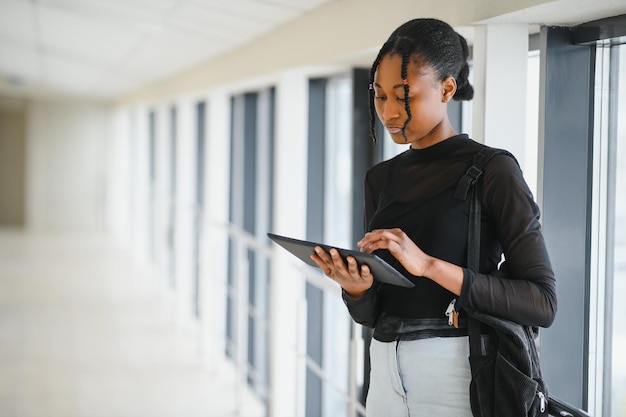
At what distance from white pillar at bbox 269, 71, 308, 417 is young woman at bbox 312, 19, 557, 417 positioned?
0.98 metres

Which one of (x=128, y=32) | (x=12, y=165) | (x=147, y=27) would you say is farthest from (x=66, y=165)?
(x=147, y=27)

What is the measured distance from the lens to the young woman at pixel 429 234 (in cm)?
55

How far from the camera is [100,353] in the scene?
84.4 inches

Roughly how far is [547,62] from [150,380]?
1382 millimetres

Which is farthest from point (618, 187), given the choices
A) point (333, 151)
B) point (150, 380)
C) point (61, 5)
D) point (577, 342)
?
point (150, 380)

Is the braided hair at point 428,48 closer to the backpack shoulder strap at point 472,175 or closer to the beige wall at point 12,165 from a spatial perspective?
the backpack shoulder strap at point 472,175

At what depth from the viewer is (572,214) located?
833mm

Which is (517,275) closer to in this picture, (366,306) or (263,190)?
(366,306)

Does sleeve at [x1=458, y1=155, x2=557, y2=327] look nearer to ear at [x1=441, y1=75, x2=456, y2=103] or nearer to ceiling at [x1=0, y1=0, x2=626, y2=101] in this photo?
ear at [x1=441, y1=75, x2=456, y2=103]

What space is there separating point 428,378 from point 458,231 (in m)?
0.11

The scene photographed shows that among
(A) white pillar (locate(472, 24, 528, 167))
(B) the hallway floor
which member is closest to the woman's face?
(A) white pillar (locate(472, 24, 528, 167))

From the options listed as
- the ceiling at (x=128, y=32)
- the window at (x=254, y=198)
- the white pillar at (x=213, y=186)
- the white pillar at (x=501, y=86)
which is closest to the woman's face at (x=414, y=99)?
the white pillar at (x=501, y=86)

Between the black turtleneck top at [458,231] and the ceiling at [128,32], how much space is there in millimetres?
661

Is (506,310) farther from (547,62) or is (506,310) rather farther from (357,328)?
(357,328)
